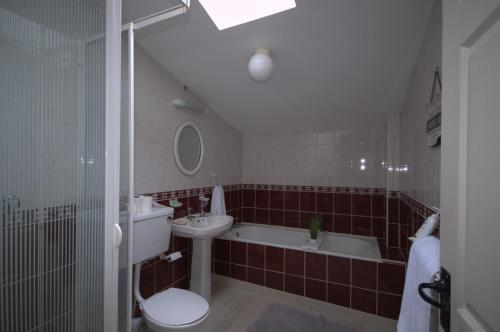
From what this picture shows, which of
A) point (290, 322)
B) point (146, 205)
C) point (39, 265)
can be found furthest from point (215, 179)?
point (39, 265)

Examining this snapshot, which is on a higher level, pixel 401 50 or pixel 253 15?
pixel 253 15

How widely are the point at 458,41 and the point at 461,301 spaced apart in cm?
73

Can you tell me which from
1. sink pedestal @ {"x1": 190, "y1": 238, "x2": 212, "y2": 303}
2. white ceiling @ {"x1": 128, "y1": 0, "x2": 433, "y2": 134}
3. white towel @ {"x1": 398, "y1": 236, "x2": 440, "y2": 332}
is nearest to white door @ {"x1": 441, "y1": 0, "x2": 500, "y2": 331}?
white towel @ {"x1": 398, "y1": 236, "x2": 440, "y2": 332}

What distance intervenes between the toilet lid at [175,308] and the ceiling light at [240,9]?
1.93 m

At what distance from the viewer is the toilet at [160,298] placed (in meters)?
1.37

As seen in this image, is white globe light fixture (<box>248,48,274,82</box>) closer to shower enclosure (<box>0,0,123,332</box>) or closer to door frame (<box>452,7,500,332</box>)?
shower enclosure (<box>0,0,123,332</box>)

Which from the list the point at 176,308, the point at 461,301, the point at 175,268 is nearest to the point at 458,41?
the point at 461,301

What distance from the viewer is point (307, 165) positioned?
3.23 m

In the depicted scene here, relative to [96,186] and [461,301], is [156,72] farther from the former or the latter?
[461,301]

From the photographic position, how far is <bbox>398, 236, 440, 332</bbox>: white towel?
33.4 inches

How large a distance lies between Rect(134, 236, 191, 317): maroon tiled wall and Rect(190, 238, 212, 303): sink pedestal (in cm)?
16

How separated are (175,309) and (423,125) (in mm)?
2098

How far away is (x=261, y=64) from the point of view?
1738mm

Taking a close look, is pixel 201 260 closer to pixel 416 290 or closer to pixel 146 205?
pixel 146 205
